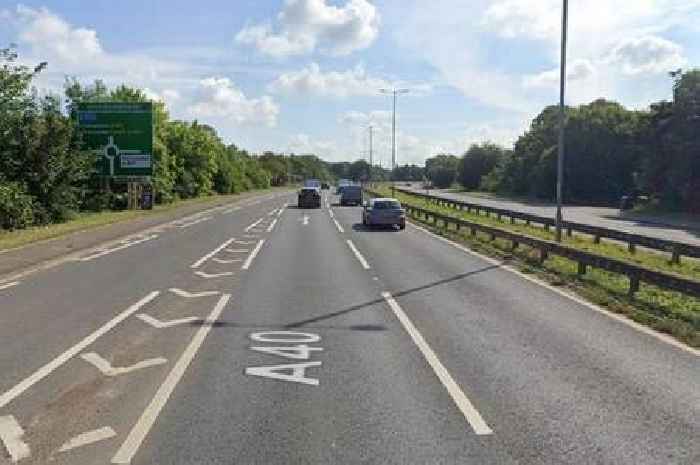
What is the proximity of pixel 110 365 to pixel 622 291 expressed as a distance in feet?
30.0

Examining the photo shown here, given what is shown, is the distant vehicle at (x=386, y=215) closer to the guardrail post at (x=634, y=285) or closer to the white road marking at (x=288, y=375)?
the guardrail post at (x=634, y=285)

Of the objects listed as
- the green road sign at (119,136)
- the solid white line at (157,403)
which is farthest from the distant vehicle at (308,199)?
the solid white line at (157,403)

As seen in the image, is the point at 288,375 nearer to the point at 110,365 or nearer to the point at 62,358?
the point at 110,365

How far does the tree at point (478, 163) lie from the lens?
420ft

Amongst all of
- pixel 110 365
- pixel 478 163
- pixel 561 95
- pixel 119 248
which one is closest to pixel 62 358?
pixel 110 365

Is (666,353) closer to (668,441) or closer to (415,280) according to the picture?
(668,441)

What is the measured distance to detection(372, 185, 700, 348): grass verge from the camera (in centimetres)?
1096

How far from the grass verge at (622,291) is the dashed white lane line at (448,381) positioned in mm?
3289

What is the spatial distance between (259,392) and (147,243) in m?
19.3

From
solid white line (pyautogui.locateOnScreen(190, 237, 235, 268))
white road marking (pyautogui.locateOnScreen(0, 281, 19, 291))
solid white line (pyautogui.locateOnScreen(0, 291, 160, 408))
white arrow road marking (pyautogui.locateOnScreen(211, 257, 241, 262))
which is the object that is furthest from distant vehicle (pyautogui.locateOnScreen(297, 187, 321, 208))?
solid white line (pyautogui.locateOnScreen(0, 291, 160, 408))

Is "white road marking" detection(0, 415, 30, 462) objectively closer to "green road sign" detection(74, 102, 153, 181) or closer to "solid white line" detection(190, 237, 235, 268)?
"solid white line" detection(190, 237, 235, 268)

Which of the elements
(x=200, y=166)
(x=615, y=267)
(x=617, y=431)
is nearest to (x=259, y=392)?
(x=617, y=431)

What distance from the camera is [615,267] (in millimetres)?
14289

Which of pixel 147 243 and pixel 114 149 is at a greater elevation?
pixel 114 149
